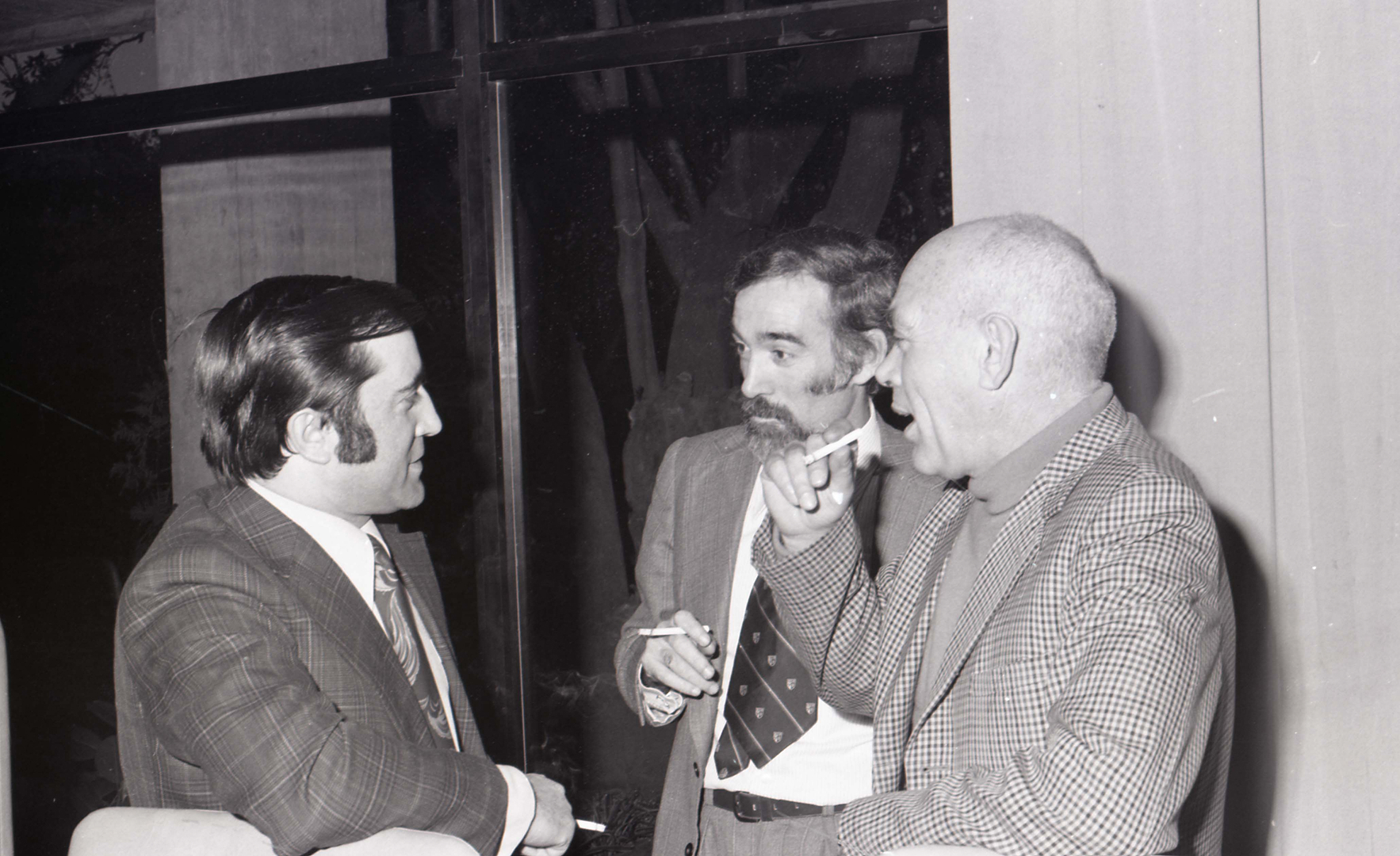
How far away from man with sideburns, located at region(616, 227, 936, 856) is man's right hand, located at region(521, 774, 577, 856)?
1.08 feet

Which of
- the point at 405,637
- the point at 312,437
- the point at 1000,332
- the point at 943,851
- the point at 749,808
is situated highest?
the point at 1000,332

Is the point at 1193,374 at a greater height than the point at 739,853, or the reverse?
the point at 1193,374

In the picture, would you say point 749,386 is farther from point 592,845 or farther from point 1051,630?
point 592,845

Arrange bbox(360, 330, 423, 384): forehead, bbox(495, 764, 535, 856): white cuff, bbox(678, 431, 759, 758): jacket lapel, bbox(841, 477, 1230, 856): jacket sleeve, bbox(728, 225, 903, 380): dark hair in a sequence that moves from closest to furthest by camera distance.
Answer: bbox(841, 477, 1230, 856): jacket sleeve, bbox(495, 764, 535, 856): white cuff, bbox(360, 330, 423, 384): forehead, bbox(678, 431, 759, 758): jacket lapel, bbox(728, 225, 903, 380): dark hair

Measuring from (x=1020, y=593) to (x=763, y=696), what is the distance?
79 cm

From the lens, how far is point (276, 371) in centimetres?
195

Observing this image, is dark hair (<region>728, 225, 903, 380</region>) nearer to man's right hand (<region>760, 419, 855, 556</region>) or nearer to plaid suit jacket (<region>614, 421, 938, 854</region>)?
plaid suit jacket (<region>614, 421, 938, 854</region>)

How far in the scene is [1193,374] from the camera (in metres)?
2.41

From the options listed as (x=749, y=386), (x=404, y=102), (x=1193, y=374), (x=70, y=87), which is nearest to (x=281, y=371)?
(x=749, y=386)

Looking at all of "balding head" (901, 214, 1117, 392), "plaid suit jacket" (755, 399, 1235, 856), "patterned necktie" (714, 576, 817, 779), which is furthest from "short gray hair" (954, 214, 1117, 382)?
"patterned necktie" (714, 576, 817, 779)

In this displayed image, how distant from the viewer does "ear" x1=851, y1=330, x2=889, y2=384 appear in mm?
2404

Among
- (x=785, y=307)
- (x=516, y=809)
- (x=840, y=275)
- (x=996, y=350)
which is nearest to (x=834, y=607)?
(x=996, y=350)

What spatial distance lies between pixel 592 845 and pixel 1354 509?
258 centimetres

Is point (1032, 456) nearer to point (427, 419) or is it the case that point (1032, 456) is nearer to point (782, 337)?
point (782, 337)
